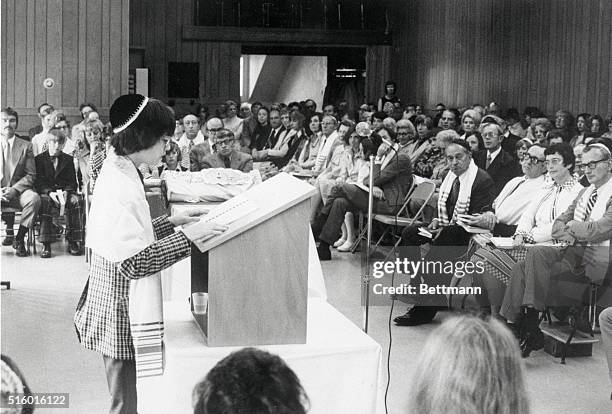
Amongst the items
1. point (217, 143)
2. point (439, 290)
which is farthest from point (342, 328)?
point (217, 143)

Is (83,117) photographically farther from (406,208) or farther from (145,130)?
(145,130)

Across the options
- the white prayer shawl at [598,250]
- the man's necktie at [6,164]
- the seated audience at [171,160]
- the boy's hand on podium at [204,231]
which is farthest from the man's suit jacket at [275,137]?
the boy's hand on podium at [204,231]

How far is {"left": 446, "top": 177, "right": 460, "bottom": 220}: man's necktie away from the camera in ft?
20.5

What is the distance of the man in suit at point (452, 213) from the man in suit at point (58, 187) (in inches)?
137

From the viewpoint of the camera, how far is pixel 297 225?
7.57ft

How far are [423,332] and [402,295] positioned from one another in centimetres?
84

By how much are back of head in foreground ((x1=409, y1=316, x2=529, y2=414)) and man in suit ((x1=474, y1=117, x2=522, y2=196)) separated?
5.56 m

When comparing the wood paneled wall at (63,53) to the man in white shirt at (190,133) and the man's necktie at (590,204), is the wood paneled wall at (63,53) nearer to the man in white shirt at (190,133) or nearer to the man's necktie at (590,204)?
the man in white shirt at (190,133)

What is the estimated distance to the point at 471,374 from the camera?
1.51m

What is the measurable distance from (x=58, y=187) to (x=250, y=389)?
289 inches

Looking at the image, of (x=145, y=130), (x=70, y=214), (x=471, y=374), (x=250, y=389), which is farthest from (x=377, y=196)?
(x=250, y=389)

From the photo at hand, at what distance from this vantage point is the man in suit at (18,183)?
26.4 feet

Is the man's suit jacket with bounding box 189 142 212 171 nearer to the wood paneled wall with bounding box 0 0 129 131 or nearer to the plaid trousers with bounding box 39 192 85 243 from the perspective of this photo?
the plaid trousers with bounding box 39 192 85 243

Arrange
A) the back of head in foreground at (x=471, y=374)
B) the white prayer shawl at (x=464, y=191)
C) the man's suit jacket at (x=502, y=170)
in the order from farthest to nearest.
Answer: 1. the man's suit jacket at (x=502, y=170)
2. the white prayer shawl at (x=464, y=191)
3. the back of head in foreground at (x=471, y=374)
